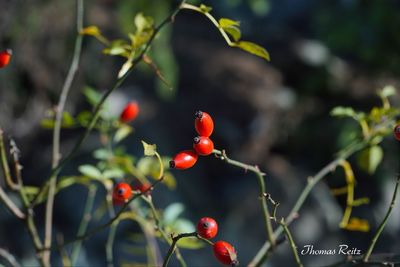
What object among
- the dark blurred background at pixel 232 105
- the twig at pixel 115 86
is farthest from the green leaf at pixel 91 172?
the dark blurred background at pixel 232 105

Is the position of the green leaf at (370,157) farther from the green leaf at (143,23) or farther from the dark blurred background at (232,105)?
the dark blurred background at (232,105)

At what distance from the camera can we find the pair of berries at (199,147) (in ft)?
2.37

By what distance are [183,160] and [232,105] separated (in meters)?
3.96

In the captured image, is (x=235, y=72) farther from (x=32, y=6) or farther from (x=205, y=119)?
(x=205, y=119)

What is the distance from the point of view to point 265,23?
6129 millimetres

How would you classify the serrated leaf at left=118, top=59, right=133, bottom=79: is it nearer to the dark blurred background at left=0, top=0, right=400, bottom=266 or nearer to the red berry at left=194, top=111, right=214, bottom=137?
the red berry at left=194, top=111, right=214, bottom=137

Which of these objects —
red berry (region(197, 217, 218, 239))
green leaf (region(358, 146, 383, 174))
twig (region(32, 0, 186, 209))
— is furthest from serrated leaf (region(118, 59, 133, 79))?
green leaf (region(358, 146, 383, 174))

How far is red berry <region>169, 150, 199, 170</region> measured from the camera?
2.38 feet

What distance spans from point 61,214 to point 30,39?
1.22 metres

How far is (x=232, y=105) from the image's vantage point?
4668 mm

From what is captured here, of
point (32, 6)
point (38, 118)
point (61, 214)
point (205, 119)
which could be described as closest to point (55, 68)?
point (38, 118)

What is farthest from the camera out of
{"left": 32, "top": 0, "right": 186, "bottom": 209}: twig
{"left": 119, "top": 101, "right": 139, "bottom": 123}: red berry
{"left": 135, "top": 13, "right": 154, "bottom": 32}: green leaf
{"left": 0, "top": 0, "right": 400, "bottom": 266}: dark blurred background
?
{"left": 0, "top": 0, "right": 400, "bottom": 266}: dark blurred background

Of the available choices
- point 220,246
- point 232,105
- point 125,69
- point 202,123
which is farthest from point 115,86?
point 232,105

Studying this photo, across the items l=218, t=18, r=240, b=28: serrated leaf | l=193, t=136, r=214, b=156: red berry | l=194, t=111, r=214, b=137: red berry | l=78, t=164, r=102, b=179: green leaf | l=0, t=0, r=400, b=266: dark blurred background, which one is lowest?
l=0, t=0, r=400, b=266: dark blurred background
